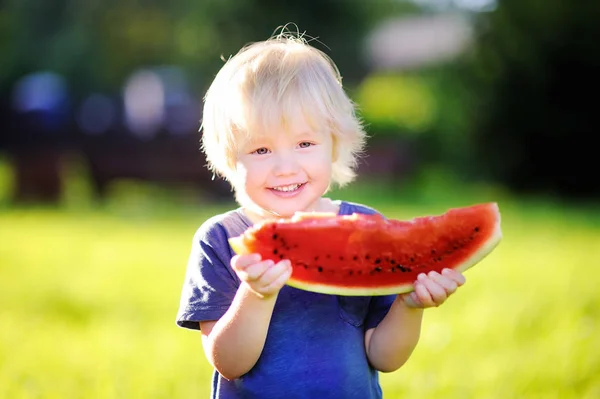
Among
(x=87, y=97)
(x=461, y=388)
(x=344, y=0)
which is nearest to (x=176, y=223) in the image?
(x=461, y=388)

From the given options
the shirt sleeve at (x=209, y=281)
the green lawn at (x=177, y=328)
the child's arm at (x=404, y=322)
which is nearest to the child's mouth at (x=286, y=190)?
the shirt sleeve at (x=209, y=281)

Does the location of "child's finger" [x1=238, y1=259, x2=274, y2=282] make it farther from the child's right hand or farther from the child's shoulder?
the child's shoulder

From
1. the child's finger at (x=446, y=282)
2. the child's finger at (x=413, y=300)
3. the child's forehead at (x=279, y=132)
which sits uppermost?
the child's forehead at (x=279, y=132)

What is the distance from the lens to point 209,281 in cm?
270

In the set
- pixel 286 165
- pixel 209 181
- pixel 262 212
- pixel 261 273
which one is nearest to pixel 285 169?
pixel 286 165

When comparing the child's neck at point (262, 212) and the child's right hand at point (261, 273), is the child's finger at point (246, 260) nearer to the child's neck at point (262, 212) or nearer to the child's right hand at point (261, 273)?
the child's right hand at point (261, 273)

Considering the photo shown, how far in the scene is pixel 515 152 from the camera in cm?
1510

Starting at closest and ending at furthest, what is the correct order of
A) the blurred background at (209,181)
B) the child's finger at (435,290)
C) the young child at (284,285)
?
the child's finger at (435,290) < the young child at (284,285) < the blurred background at (209,181)

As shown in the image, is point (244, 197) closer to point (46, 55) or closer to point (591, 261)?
point (591, 261)

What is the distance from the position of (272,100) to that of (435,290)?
0.76 m

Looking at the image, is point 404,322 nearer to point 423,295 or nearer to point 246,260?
point 423,295

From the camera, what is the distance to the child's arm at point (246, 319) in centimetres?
235

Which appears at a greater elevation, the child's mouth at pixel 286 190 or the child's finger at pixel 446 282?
the child's mouth at pixel 286 190

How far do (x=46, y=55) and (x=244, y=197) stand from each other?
80.5ft
